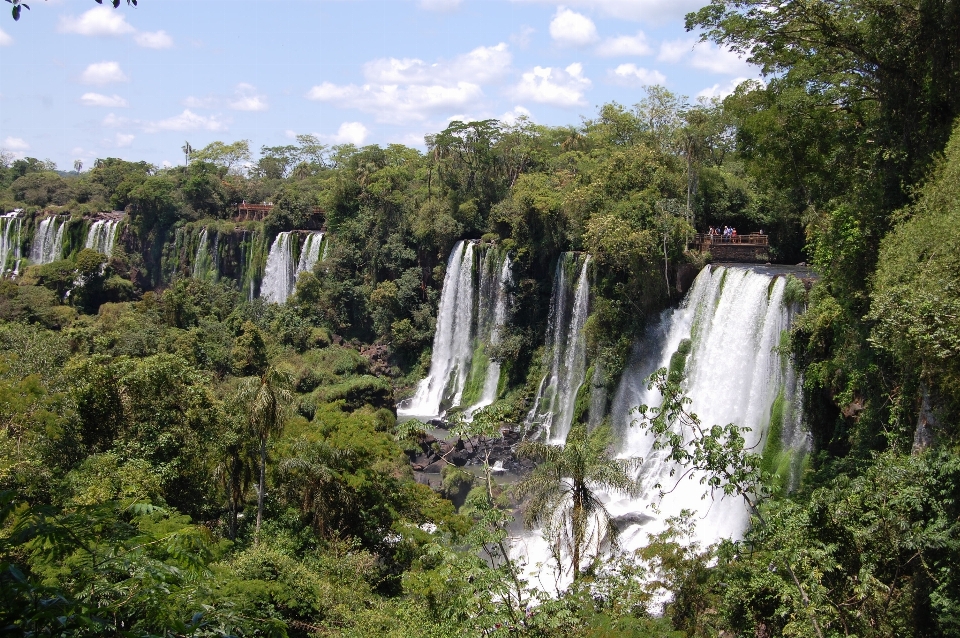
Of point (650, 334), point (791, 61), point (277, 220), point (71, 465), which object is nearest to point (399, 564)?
point (71, 465)

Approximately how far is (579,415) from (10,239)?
1922 inches

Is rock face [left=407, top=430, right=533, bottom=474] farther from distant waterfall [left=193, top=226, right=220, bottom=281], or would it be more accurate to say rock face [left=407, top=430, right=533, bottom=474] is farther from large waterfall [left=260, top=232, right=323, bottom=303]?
distant waterfall [left=193, top=226, right=220, bottom=281]

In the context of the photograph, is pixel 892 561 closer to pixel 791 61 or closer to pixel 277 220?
pixel 791 61

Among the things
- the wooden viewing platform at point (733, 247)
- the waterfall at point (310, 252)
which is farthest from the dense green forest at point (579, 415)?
the waterfall at point (310, 252)

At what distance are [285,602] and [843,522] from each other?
8.58m

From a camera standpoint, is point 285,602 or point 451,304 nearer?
point 285,602

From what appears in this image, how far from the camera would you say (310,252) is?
4378cm

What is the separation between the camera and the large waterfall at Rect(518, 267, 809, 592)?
17.1 meters

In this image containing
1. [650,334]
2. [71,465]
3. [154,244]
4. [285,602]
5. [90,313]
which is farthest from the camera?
[154,244]

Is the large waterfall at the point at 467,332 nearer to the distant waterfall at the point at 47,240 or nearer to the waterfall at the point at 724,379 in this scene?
the waterfall at the point at 724,379

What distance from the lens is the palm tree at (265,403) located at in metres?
14.7

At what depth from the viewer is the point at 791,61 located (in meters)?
15.5

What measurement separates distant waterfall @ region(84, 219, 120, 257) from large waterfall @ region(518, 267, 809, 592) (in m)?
43.9

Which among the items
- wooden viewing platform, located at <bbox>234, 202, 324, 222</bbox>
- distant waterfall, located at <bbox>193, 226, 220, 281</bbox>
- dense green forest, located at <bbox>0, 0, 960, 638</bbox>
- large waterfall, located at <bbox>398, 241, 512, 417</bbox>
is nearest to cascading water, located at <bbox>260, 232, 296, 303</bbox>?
distant waterfall, located at <bbox>193, 226, 220, 281</bbox>
